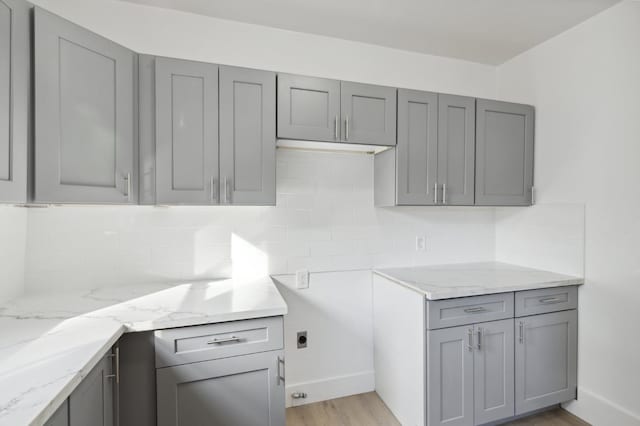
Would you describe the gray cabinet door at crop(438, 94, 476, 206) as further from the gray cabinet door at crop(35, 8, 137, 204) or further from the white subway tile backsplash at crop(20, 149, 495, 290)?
the gray cabinet door at crop(35, 8, 137, 204)

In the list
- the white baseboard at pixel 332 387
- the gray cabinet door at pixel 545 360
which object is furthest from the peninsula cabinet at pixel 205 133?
the gray cabinet door at pixel 545 360

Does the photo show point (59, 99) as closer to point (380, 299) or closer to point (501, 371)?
point (380, 299)

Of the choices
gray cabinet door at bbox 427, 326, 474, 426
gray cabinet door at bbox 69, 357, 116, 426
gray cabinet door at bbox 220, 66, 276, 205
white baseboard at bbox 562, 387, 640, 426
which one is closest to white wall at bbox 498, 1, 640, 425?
white baseboard at bbox 562, 387, 640, 426

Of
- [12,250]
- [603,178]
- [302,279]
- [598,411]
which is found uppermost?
[603,178]

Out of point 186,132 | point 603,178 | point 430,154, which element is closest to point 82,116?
point 186,132

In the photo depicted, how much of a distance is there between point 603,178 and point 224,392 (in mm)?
2515

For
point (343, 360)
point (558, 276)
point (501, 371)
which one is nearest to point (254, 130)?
point (343, 360)

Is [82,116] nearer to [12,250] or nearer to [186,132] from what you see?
[186,132]

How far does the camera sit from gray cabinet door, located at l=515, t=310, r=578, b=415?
2.03 m

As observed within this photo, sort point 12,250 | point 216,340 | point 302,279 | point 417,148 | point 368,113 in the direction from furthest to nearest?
point 302,279 → point 417,148 → point 368,113 → point 12,250 → point 216,340

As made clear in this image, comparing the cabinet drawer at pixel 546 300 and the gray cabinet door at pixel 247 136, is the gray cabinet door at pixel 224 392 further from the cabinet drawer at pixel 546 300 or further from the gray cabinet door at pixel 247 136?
→ the cabinet drawer at pixel 546 300

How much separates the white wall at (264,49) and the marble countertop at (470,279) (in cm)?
145

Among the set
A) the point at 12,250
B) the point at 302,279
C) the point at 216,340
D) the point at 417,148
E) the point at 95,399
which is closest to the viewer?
the point at 95,399

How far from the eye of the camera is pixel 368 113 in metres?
2.04
